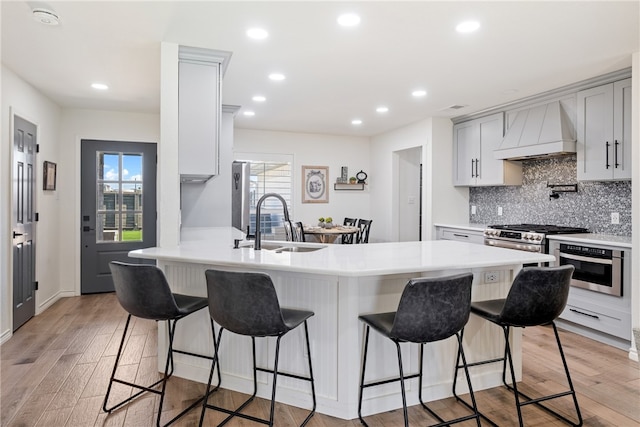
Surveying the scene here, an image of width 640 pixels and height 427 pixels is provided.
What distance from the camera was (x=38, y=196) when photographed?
425 cm

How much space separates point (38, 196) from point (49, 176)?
357 millimetres

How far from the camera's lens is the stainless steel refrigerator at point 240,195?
6.06m

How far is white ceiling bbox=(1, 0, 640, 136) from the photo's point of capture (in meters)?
2.47

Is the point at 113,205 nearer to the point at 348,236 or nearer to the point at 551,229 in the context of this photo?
the point at 348,236

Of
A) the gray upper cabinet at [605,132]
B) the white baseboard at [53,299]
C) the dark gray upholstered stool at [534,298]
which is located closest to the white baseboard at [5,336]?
the white baseboard at [53,299]

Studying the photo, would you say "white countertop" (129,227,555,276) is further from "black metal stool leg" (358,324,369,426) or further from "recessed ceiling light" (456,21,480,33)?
"recessed ceiling light" (456,21,480,33)

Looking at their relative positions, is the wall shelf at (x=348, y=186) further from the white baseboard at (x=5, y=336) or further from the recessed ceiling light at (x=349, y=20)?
the white baseboard at (x=5, y=336)

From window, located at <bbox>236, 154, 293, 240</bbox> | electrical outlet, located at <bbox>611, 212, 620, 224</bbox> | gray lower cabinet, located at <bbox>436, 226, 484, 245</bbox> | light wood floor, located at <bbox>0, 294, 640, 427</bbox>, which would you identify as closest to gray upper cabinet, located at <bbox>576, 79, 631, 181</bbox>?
electrical outlet, located at <bbox>611, 212, 620, 224</bbox>

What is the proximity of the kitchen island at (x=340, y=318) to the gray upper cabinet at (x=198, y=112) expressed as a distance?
680mm

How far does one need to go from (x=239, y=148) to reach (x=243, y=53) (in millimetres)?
3467

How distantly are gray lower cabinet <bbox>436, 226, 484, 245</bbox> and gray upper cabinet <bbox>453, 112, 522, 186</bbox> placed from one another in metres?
0.67

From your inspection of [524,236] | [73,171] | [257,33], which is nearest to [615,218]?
[524,236]

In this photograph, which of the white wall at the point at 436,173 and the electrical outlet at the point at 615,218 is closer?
the electrical outlet at the point at 615,218

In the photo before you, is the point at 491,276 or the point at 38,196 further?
the point at 38,196
